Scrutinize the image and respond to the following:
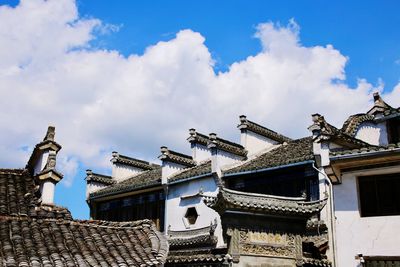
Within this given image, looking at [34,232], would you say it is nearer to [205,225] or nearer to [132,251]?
[132,251]

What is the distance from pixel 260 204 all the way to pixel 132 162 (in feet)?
64.7

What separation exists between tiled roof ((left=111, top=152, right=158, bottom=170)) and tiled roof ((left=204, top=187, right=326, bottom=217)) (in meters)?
18.2

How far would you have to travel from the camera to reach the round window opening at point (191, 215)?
1008 inches

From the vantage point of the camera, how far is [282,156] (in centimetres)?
2338

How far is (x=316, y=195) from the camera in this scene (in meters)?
19.8

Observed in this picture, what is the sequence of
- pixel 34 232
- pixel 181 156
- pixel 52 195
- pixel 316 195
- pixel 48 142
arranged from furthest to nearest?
pixel 181 156, pixel 316 195, pixel 48 142, pixel 52 195, pixel 34 232

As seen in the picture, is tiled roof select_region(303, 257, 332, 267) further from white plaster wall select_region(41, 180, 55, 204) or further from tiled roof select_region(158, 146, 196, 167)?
tiled roof select_region(158, 146, 196, 167)

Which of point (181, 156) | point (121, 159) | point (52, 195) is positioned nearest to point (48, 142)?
point (52, 195)

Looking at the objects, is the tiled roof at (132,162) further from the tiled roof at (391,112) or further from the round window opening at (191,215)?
the tiled roof at (391,112)

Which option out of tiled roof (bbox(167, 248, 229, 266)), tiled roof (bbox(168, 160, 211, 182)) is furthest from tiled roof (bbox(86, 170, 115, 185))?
tiled roof (bbox(167, 248, 229, 266))

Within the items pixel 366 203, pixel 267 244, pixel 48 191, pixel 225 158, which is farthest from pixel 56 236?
pixel 225 158

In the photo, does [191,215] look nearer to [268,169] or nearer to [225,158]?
[225,158]

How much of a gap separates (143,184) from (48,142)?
15.3 meters

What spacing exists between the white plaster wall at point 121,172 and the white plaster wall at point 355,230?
63.5 ft
